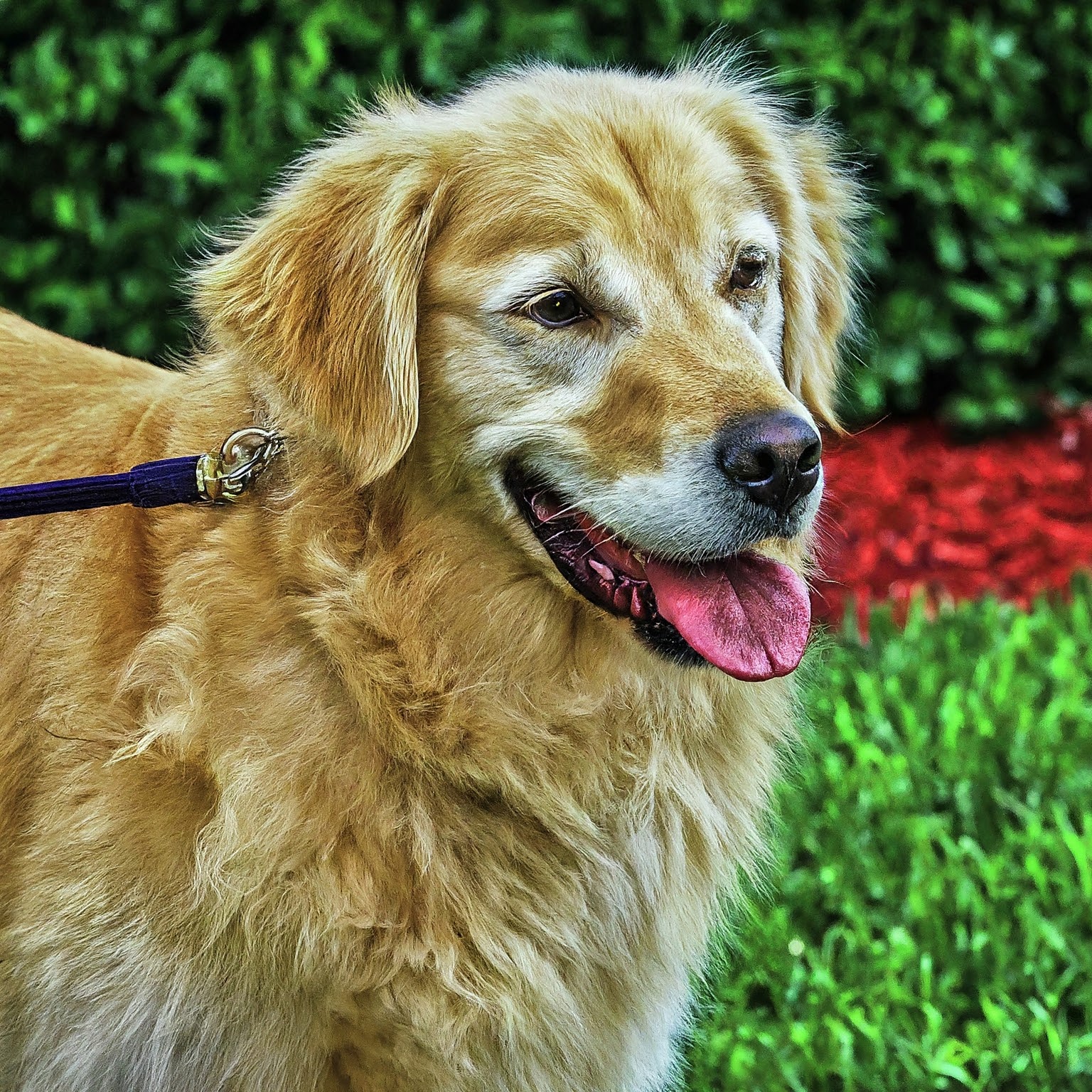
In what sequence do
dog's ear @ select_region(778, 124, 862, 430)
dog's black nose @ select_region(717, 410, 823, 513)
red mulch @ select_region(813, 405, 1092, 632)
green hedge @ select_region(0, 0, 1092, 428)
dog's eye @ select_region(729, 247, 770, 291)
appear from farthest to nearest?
red mulch @ select_region(813, 405, 1092, 632)
green hedge @ select_region(0, 0, 1092, 428)
dog's ear @ select_region(778, 124, 862, 430)
dog's eye @ select_region(729, 247, 770, 291)
dog's black nose @ select_region(717, 410, 823, 513)

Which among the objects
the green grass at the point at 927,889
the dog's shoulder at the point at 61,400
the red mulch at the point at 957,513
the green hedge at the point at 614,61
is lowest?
the red mulch at the point at 957,513

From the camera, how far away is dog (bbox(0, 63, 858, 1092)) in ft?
7.63

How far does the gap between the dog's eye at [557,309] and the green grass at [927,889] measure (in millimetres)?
1394

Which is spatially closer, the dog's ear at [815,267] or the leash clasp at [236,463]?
the leash clasp at [236,463]

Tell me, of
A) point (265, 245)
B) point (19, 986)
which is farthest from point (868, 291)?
point (19, 986)

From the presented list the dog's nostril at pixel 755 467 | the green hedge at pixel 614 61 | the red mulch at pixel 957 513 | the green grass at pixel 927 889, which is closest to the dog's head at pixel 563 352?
the dog's nostril at pixel 755 467

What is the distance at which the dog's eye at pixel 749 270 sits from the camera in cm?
261

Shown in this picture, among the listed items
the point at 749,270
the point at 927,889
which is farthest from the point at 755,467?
the point at 927,889

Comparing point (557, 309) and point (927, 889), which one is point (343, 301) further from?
point (927, 889)

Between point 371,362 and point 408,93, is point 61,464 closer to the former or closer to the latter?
point 371,362

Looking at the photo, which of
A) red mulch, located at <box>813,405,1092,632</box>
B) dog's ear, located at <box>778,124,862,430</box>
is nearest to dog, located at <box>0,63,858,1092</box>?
dog's ear, located at <box>778,124,862,430</box>

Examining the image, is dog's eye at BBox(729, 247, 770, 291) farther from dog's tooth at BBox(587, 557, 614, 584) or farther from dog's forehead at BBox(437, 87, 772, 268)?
dog's tooth at BBox(587, 557, 614, 584)

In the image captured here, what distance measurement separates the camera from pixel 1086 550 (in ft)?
18.1

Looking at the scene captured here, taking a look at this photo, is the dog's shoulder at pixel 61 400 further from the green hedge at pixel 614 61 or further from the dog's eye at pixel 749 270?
the green hedge at pixel 614 61
